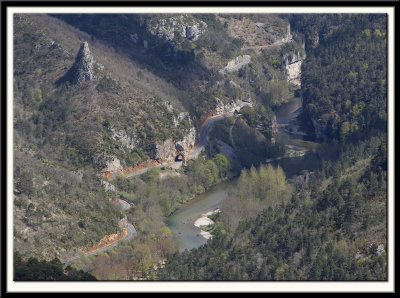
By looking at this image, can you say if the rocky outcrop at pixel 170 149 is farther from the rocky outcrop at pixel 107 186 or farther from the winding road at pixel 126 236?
the winding road at pixel 126 236

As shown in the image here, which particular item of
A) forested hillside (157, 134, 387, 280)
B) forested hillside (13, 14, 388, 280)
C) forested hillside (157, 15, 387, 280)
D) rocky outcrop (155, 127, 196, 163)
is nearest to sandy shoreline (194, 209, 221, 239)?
forested hillside (13, 14, 388, 280)

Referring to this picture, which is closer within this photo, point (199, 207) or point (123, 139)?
point (199, 207)

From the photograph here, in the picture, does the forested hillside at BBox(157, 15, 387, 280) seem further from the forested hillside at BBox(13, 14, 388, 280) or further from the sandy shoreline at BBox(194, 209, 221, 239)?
the sandy shoreline at BBox(194, 209, 221, 239)

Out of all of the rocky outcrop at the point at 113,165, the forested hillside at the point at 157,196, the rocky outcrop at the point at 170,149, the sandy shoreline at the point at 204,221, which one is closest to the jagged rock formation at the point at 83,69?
the forested hillside at the point at 157,196

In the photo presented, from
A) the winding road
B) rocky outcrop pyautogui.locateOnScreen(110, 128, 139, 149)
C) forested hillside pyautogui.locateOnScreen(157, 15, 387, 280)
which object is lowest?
the winding road

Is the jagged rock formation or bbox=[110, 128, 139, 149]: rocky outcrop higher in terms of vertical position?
the jagged rock formation

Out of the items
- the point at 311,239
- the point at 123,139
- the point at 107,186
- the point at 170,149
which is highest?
the point at 123,139

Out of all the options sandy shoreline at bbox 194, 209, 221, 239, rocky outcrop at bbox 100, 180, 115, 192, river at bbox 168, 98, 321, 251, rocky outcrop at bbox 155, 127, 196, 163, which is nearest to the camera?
river at bbox 168, 98, 321, 251

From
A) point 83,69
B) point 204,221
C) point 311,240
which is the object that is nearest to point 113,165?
point 204,221

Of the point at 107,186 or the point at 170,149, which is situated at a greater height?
the point at 170,149

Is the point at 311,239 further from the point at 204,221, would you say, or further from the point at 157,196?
the point at 157,196

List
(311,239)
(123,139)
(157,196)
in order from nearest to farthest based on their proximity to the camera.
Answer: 1. (311,239)
2. (157,196)
3. (123,139)
